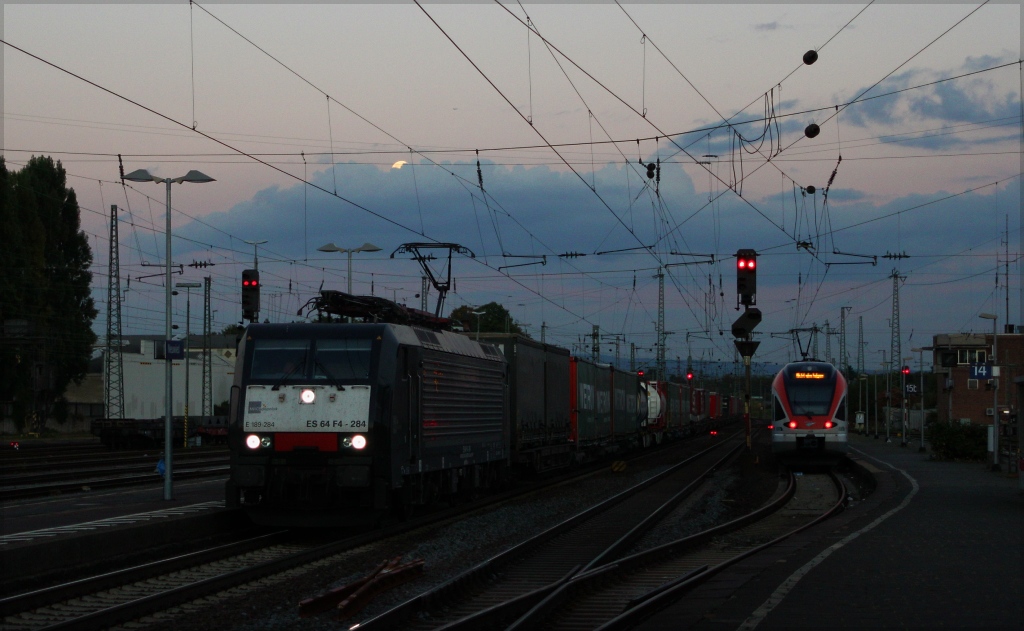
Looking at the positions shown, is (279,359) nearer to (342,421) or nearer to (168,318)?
(342,421)

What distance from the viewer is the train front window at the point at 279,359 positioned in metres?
15.5

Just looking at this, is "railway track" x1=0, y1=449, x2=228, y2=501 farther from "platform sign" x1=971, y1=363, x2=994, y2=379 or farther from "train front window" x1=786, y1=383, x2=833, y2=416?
"platform sign" x1=971, y1=363, x2=994, y2=379

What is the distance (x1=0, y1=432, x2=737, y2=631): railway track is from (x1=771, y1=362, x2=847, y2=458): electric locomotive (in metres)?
19.2

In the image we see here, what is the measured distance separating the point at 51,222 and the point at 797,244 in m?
45.1

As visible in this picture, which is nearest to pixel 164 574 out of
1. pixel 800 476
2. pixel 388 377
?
pixel 388 377

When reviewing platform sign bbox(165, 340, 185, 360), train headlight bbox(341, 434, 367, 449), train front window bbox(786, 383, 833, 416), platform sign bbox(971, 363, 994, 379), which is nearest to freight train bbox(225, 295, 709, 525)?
train headlight bbox(341, 434, 367, 449)

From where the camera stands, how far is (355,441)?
15055 mm

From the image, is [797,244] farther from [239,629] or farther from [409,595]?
[239,629]

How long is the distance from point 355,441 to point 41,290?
47.5m

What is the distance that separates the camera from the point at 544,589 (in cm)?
1084

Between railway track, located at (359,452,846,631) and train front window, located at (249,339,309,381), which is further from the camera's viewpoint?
train front window, located at (249,339,309,381)

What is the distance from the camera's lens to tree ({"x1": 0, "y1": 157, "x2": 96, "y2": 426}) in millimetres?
54406

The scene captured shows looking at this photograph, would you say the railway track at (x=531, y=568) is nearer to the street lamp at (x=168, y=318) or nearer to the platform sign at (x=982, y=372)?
the street lamp at (x=168, y=318)

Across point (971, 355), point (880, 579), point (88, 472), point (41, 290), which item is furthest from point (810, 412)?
point (971, 355)
